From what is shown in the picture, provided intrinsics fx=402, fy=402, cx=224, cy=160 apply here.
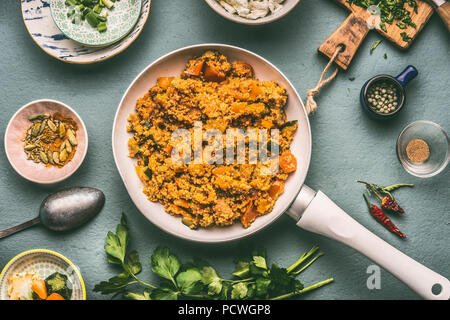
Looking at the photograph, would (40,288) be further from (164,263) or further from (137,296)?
(164,263)

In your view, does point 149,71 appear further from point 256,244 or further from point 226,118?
point 256,244

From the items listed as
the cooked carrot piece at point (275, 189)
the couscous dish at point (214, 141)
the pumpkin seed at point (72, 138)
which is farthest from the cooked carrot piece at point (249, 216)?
the pumpkin seed at point (72, 138)

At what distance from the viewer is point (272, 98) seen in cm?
214

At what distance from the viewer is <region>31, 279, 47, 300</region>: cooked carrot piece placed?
224 cm

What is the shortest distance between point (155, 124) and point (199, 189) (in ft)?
1.43

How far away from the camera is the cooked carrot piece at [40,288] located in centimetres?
224

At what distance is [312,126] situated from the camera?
2410 mm

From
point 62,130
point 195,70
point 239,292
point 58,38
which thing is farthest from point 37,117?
point 239,292

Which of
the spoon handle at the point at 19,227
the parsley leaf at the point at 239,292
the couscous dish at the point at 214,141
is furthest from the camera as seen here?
the spoon handle at the point at 19,227

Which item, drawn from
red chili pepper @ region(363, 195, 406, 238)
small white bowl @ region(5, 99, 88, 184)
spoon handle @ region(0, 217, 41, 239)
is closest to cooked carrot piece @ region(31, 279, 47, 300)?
spoon handle @ region(0, 217, 41, 239)

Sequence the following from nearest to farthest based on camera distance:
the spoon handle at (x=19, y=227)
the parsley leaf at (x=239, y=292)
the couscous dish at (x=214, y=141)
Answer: the couscous dish at (x=214, y=141) < the parsley leaf at (x=239, y=292) < the spoon handle at (x=19, y=227)

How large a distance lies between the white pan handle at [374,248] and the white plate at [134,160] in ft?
0.56

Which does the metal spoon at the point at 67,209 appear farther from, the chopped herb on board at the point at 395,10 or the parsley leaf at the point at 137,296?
the chopped herb on board at the point at 395,10

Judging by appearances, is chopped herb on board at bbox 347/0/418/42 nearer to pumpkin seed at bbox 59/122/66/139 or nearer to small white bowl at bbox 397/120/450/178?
small white bowl at bbox 397/120/450/178
